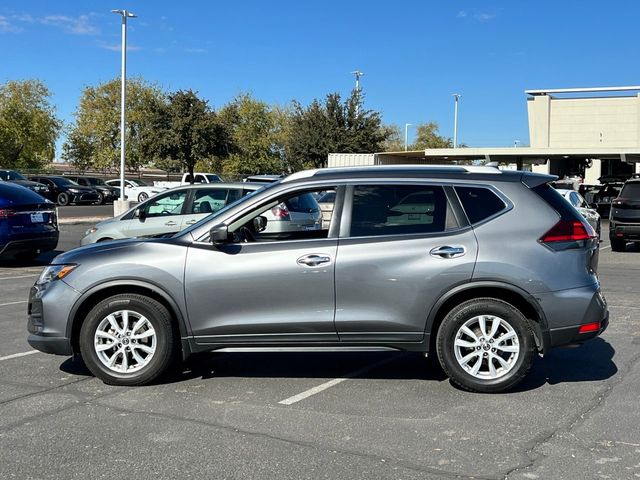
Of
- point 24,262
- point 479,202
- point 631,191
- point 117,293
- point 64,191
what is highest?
point 64,191

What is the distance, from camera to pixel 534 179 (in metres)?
5.73

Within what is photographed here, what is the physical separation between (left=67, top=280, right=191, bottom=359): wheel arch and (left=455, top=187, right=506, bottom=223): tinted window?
241 cm

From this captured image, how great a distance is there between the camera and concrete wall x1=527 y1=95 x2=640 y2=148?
41.2 metres

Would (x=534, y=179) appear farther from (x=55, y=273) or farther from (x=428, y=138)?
(x=428, y=138)

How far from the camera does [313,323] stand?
18.1ft

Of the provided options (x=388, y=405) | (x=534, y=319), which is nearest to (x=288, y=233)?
(x=388, y=405)

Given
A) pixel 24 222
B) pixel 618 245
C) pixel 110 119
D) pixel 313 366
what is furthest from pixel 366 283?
pixel 110 119

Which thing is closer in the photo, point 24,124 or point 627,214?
point 627,214

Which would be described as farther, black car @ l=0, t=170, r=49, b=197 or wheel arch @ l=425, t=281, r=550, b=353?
black car @ l=0, t=170, r=49, b=197

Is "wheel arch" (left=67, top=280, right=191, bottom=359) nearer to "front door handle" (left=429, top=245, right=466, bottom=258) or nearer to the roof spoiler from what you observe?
"front door handle" (left=429, top=245, right=466, bottom=258)

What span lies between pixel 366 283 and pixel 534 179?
162 cm

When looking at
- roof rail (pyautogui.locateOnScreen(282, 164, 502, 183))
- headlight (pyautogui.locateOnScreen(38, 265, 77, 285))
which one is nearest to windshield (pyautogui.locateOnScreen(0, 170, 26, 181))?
headlight (pyautogui.locateOnScreen(38, 265, 77, 285))

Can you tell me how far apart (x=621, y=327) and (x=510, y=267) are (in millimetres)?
3483

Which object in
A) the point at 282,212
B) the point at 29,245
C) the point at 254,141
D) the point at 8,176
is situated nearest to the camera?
the point at 282,212
